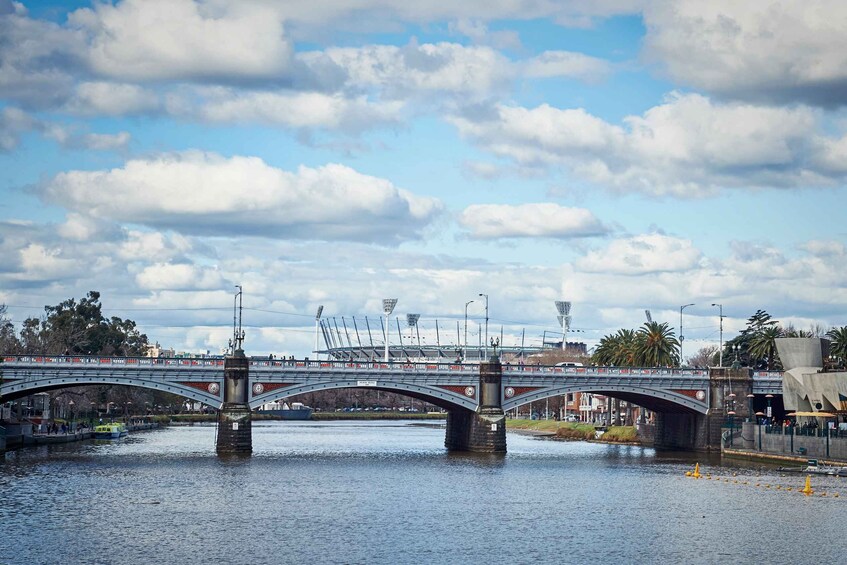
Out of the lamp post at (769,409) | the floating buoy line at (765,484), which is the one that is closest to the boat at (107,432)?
the lamp post at (769,409)

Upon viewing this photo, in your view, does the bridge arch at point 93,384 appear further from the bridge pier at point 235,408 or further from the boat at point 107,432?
the boat at point 107,432

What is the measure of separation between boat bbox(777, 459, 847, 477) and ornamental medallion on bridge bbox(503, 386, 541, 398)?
98.2 ft

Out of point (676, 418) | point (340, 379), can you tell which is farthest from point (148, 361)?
point (676, 418)

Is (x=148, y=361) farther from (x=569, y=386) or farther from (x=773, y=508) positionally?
(x=773, y=508)

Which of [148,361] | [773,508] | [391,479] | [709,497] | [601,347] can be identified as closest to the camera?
[773,508]

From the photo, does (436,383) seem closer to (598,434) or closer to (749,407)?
(749,407)

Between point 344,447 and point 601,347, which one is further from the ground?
point 601,347

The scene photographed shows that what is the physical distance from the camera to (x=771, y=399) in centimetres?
14500

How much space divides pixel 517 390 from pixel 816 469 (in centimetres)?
3633

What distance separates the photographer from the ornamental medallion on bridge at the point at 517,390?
→ 130 metres

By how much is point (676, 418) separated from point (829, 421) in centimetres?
2463

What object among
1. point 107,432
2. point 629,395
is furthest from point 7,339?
point 629,395

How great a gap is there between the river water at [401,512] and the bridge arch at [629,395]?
10.4m

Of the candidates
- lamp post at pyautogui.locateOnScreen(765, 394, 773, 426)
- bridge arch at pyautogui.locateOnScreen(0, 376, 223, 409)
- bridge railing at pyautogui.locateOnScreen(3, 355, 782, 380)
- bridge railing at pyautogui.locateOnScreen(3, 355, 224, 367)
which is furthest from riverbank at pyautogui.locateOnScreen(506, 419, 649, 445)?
bridge railing at pyautogui.locateOnScreen(3, 355, 224, 367)
